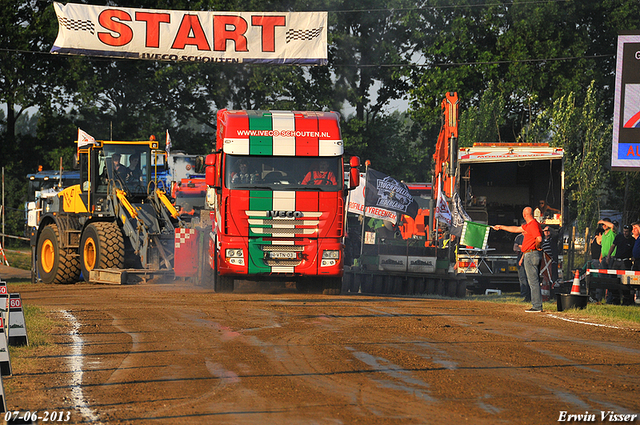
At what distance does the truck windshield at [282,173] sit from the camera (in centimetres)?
1628

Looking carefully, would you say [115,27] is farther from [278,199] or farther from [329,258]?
[329,258]

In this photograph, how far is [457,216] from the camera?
20891 millimetres

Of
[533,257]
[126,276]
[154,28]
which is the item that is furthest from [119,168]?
[533,257]

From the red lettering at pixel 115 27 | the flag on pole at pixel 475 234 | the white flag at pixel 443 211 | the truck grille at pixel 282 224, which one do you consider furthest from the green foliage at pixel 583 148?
the truck grille at pixel 282 224

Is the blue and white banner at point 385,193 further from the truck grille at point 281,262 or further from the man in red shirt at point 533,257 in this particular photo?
the man in red shirt at point 533,257

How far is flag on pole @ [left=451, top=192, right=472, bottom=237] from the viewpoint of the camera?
20.5m

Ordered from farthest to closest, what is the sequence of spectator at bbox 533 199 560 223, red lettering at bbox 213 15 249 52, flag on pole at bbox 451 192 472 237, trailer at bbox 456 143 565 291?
1. red lettering at bbox 213 15 249 52
2. spectator at bbox 533 199 560 223
3. flag on pole at bbox 451 192 472 237
4. trailer at bbox 456 143 565 291

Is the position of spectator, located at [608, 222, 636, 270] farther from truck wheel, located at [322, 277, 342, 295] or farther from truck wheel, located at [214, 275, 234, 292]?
truck wheel, located at [214, 275, 234, 292]

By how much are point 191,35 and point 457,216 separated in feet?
34.2

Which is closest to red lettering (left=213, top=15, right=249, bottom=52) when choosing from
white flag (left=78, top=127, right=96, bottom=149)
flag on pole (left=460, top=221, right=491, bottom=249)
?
white flag (left=78, top=127, right=96, bottom=149)

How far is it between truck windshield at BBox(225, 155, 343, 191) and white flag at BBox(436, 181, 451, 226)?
5481 mm

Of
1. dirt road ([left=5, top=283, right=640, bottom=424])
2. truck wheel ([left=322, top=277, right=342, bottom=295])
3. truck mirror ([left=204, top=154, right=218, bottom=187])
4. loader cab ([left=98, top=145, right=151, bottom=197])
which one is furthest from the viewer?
loader cab ([left=98, top=145, right=151, bottom=197])

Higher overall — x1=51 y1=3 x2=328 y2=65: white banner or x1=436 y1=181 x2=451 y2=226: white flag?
x1=51 y1=3 x2=328 y2=65: white banner

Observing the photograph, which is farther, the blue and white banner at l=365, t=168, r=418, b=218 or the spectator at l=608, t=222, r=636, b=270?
the blue and white banner at l=365, t=168, r=418, b=218
